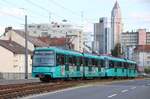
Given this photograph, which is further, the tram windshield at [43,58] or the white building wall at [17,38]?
the white building wall at [17,38]

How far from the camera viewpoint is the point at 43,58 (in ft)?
143

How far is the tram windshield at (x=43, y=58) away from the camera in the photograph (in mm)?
43156

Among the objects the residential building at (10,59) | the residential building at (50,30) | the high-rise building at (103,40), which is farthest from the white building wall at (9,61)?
the residential building at (50,30)

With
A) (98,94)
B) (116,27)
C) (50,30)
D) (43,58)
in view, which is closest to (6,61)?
(43,58)

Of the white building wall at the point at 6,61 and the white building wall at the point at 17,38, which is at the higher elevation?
the white building wall at the point at 17,38

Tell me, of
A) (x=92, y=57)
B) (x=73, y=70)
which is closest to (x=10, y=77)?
(x=92, y=57)

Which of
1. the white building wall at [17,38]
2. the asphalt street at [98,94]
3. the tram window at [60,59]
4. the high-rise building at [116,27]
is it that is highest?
the high-rise building at [116,27]

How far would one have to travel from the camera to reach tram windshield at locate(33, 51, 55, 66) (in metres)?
43.2

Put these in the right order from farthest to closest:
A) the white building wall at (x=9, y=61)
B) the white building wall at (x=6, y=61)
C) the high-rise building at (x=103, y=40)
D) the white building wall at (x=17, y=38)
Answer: the high-rise building at (x=103, y=40), the white building wall at (x=17, y=38), the white building wall at (x=9, y=61), the white building wall at (x=6, y=61)

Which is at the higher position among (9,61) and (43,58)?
(9,61)

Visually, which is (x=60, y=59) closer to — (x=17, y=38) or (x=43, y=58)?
(x=43, y=58)

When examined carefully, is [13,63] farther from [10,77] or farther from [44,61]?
[44,61]

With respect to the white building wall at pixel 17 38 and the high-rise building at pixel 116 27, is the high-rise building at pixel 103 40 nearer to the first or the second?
the high-rise building at pixel 116 27

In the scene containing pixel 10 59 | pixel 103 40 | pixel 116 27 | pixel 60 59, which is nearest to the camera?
pixel 60 59
